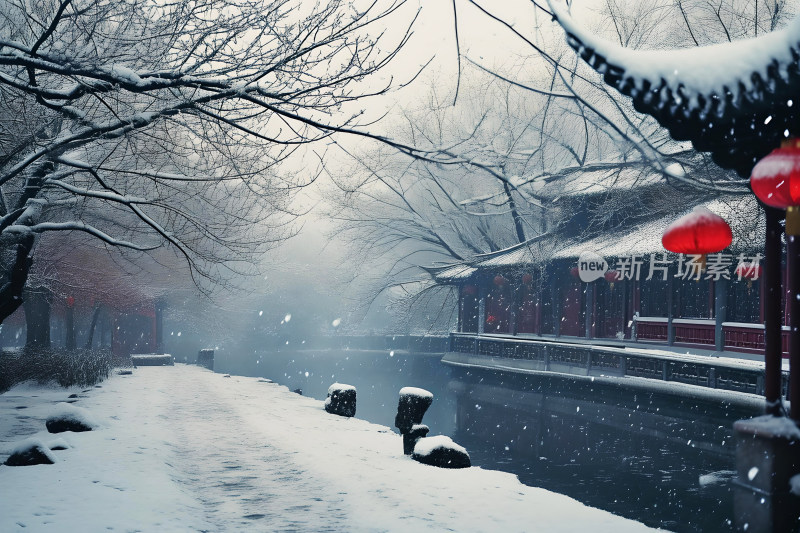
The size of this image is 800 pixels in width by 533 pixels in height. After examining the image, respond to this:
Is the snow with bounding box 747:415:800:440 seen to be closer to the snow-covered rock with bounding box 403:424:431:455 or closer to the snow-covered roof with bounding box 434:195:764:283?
the snow-covered rock with bounding box 403:424:431:455

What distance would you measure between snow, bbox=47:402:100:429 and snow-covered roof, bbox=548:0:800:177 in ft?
25.8

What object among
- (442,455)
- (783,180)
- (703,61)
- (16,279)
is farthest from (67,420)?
(783,180)

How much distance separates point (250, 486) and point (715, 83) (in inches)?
217

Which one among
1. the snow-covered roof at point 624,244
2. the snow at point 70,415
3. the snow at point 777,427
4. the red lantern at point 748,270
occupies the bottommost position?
the snow at point 70,415

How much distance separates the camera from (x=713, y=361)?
52.3ft

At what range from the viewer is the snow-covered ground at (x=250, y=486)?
17.7ft

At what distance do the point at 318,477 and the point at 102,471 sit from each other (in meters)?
2.19

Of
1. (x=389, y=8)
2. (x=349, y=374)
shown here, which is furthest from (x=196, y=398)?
(x=349, y=374)

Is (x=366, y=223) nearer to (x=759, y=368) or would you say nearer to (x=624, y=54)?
(x=759, y=368)

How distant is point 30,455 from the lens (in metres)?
6.69

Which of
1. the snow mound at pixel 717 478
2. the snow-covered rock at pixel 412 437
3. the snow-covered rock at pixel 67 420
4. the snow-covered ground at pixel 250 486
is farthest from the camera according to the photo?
the snow mound at pixel 717 478

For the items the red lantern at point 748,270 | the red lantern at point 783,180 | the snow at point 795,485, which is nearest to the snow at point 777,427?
the snow at point 795,485

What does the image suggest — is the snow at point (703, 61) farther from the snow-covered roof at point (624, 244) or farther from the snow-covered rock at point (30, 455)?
the snow-covered roof at point (624, 244)

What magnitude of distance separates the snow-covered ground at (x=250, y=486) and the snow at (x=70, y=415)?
0.19m
